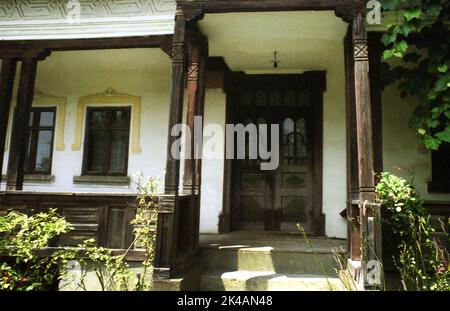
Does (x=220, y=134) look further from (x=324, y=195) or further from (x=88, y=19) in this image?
(x=88, y=19)

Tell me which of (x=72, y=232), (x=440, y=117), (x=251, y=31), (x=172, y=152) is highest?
(x=251, y=31)

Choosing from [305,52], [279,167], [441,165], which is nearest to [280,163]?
[279,167]

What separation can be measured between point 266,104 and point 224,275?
3623mm

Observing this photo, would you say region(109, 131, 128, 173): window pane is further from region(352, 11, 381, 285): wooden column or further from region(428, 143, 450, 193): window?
region(428, 143, 450, 193): window

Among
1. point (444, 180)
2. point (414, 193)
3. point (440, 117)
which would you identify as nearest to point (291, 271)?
point (414, 193)

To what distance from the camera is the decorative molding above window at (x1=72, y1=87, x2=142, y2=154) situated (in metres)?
7.39

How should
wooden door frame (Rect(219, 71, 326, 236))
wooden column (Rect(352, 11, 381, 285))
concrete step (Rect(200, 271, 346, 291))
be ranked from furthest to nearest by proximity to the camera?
wooden door frame (Rect(219, 71, 326, 236)), concrete step (Rect(200, 271, 346, 291)), wooden column (Rect(352, 11, 381, 285))

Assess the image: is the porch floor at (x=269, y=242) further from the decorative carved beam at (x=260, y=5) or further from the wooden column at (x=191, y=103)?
the decorative carved beam at (x=260, y=5)

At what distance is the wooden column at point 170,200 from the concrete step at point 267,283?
932mm

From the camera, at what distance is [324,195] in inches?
267

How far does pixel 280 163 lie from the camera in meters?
7.09

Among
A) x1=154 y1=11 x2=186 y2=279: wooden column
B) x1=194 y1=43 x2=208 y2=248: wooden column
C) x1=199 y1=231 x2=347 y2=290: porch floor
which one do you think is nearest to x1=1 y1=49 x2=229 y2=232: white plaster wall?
x1=194 y1=43 x2=208 y2=248: wooden column

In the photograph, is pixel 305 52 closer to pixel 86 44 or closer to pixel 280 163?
pixel 280 163

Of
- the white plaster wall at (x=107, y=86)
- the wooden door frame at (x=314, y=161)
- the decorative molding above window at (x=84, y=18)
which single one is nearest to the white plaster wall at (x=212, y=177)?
the wooden door frame at (x=314, y=161)
